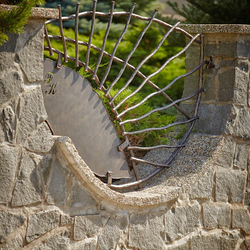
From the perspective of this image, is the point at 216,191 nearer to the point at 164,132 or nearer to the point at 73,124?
the point at 164,132

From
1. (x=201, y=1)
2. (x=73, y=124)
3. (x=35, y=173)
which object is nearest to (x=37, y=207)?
(x=35, y=173)

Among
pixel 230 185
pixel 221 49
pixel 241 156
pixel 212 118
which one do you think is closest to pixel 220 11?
pixel 221 49

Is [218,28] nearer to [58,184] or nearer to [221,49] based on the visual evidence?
[221,49]

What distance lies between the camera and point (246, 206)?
10.7 ft

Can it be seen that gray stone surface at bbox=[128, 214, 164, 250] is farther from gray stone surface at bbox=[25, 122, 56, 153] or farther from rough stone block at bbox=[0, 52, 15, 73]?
rough stone block at bbox=[0, 52, 15, 73]

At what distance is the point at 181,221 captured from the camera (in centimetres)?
286

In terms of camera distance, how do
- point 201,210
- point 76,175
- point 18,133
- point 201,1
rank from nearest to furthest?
point 18,133
point 76,175
point 201,210
point 201,1

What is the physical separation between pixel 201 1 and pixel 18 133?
3.64m

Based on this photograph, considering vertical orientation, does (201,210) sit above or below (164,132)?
below

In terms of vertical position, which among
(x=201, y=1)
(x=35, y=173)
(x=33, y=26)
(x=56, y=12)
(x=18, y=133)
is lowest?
(x=35, y=173)

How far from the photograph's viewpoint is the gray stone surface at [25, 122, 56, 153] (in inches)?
82.7

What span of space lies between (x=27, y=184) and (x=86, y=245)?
1.99 feet

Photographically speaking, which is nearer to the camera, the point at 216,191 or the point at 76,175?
the point at 76,175

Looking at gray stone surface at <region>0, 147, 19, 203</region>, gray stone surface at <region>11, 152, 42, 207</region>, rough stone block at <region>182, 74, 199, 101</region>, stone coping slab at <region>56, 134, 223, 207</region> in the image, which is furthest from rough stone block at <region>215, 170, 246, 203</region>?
gray stone surface at <region>0, 147, 19, 203</region>
